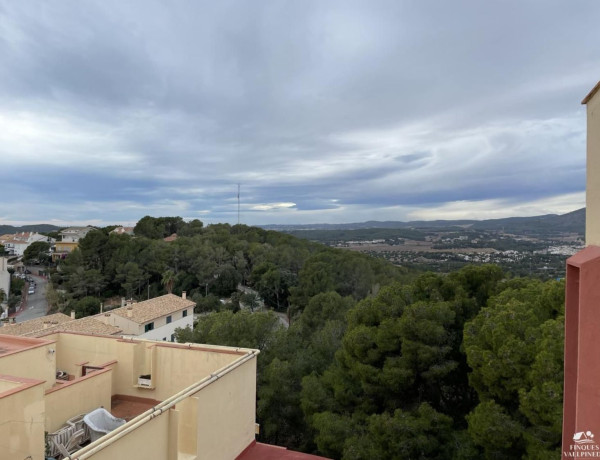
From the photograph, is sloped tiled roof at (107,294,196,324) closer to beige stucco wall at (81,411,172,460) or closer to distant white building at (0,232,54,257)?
beige stucco wall at (81,411,172,460)

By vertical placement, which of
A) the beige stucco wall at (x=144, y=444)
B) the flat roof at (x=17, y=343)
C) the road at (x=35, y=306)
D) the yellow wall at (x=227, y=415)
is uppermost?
the flat roof at (x=17, y=343)

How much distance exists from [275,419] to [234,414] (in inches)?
277

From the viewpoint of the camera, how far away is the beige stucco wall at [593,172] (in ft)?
8.57

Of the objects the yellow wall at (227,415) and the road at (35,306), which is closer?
the yellow wall at (227,415)

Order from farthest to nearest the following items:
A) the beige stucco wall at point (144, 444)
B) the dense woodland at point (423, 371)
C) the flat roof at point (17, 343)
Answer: the dense woodland at point (423, 371)
the flat roof at point (17, 343)
the beige stucco wall at point (144, 444)

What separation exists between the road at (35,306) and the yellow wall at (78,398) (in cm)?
3643

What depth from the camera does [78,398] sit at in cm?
677

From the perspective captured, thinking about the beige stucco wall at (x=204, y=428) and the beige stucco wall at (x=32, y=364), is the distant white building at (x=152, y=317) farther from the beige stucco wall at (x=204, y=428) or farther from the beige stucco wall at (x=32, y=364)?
the beige stucco wall at (x=204, y=428)

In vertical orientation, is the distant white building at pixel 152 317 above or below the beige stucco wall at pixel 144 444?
below

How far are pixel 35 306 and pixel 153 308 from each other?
25.5 meters

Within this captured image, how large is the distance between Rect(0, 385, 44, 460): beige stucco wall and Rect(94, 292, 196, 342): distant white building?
19387mm

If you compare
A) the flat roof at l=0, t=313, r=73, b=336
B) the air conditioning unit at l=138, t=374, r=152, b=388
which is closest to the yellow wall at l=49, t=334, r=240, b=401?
the air conditioning unit at l=138, t=374, r=152, b=388

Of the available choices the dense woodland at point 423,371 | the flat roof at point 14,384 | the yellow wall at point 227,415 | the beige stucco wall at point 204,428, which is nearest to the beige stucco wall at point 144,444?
the beige stucco wall at point 204,428

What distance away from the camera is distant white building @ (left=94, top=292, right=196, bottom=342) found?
23.3 metres
